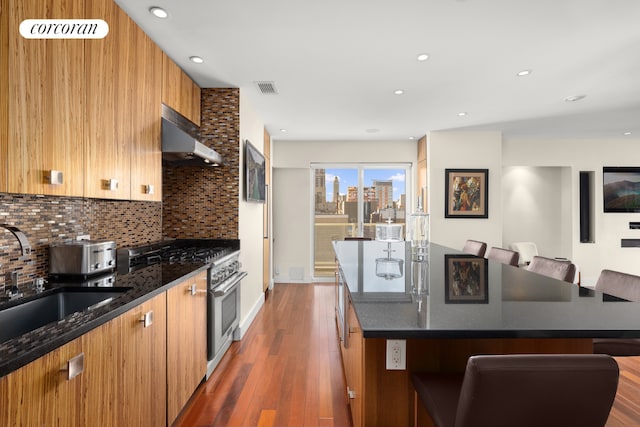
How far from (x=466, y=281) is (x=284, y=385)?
1.54 m

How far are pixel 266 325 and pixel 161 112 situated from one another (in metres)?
2.47

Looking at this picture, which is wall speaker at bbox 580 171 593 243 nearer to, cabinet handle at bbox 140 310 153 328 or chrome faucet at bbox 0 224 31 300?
cabinet handle at bbox 140 310 153 328

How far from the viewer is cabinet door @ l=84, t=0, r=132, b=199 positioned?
1734mm

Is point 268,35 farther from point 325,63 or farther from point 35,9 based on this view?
point 35,9

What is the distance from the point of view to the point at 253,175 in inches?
150

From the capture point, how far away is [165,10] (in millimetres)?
2090

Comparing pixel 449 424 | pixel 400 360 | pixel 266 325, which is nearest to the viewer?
pixel 449 424

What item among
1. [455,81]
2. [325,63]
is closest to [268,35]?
[325,63]

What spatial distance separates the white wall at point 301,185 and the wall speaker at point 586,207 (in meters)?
3.08

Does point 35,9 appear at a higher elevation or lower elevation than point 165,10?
lower

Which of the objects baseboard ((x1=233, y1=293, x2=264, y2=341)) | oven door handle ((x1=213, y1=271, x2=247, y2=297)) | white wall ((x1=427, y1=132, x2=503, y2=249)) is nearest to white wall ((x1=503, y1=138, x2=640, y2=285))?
white wall ((x1=427, y1=132, x2=503, y2=249))

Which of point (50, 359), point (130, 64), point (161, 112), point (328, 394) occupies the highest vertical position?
point (130, 64)

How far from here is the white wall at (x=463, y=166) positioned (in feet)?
17.3

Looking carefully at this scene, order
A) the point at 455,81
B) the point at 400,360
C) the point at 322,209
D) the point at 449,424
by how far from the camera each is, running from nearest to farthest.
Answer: the point at 449,424, the point at 400,360, the point at 455,81, the point at 322,209
